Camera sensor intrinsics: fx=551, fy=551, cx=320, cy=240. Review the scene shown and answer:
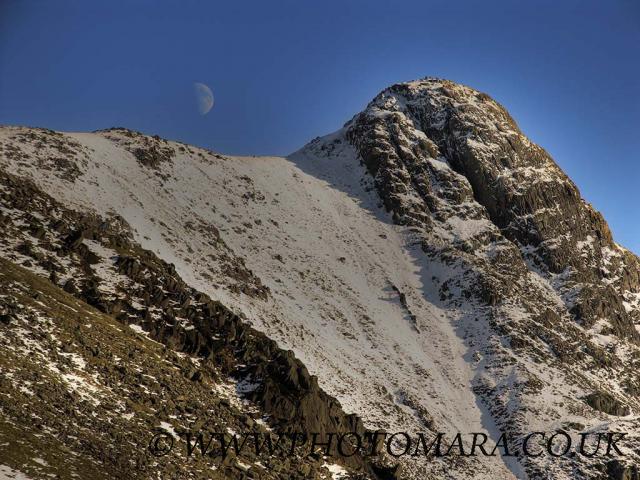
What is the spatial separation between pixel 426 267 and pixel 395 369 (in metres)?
29.8

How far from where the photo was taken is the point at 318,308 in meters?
70.1

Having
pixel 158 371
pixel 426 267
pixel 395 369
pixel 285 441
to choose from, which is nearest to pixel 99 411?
pixel 158 371

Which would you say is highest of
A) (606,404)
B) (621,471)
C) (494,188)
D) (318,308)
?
(494,188)

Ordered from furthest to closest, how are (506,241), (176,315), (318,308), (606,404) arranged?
(506,241) → (318,308) → (606,404) → (176,315)

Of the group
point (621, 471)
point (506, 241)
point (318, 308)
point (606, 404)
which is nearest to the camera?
point (621, 471)

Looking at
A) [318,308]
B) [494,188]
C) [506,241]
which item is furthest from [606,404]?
[494,188]

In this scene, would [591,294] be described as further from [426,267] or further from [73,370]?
[73,370]

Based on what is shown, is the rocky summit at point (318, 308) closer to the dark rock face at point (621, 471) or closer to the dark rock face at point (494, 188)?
the dark rock face at point (621, 471)

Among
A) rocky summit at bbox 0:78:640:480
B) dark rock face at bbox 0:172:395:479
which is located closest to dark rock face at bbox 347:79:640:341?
rocky summit at bbox 0:78:640:480

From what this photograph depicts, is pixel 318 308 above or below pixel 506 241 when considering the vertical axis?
below

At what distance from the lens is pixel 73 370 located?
29156mm

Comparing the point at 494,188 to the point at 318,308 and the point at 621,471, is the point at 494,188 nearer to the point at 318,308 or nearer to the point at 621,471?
the point at 318,308

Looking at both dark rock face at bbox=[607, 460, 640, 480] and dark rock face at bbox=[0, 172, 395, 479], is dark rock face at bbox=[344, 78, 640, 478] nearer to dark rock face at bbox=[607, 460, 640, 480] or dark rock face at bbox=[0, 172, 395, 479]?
dark rock face at bbox=[607, 460, 640, 480]

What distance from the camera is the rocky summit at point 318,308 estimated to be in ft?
99.0
